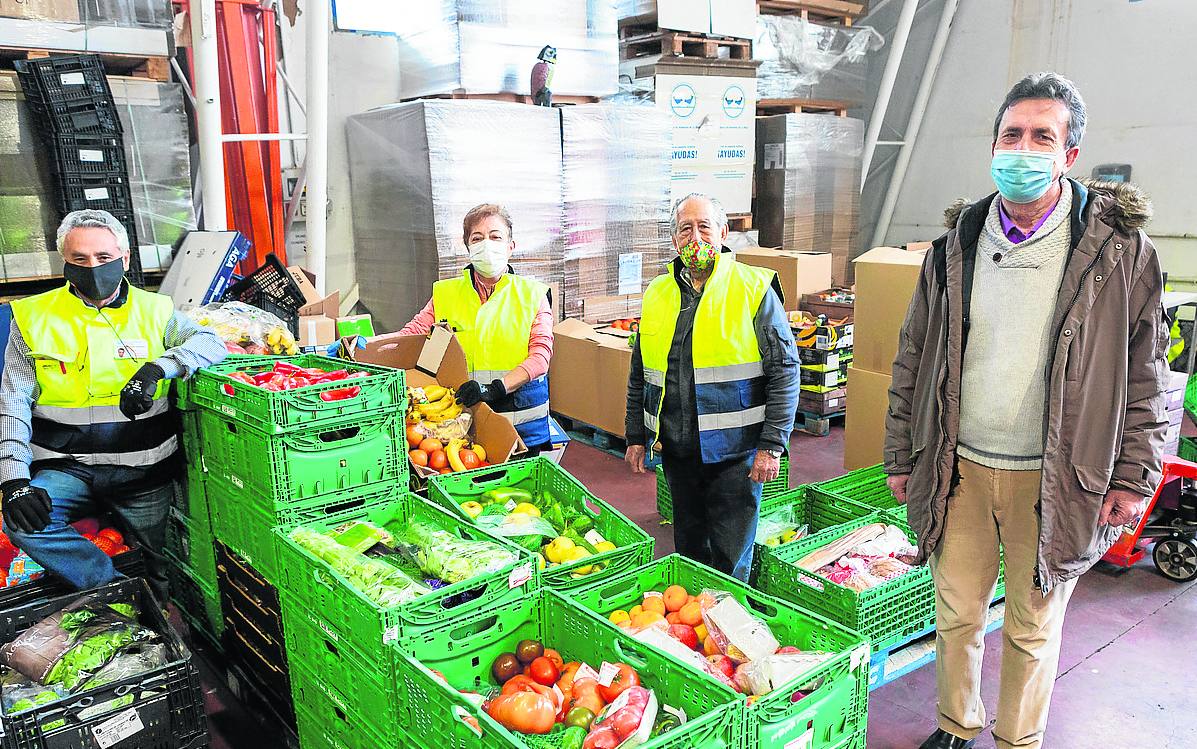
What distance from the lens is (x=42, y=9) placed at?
184 inches

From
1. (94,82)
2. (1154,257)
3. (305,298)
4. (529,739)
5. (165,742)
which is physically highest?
(94,82)

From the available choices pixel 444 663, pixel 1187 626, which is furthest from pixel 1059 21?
pixel 444 663

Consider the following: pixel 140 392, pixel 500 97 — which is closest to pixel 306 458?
pixel 140 392

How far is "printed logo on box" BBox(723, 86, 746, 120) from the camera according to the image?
761 cm

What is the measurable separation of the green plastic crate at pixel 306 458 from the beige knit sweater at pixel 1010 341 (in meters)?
1.77

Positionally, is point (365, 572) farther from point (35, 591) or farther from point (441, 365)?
point (441, 365)

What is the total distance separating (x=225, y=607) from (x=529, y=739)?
1.82 m

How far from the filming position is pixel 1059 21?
26.2 feet

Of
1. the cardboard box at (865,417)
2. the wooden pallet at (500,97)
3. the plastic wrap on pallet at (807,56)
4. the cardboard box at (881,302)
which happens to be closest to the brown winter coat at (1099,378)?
the cardboard box at (881,302)

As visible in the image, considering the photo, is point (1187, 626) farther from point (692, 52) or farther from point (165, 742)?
point (692, 52)

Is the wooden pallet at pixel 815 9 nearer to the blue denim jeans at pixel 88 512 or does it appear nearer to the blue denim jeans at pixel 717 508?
the blue denim jeans at pixel 717 508

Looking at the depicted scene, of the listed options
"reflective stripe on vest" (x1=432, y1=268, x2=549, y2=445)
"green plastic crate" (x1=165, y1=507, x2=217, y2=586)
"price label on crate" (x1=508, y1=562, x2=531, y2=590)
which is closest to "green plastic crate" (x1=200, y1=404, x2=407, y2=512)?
"green plastic crate" (x1=165, y1=507, x2=217, y2=586)

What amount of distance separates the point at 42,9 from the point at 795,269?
529cm

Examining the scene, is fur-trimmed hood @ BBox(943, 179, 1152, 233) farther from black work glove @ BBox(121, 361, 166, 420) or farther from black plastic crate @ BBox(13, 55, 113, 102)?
black plastic crate @ BBox(13, 55, 113, 102)
